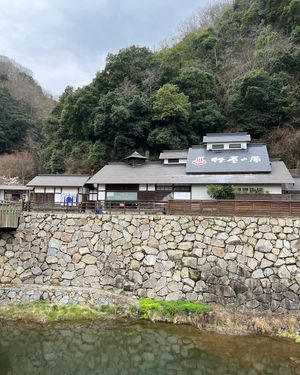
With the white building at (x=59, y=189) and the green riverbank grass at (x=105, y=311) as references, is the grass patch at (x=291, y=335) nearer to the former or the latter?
the green riverbank grass at (x=105, y=311)

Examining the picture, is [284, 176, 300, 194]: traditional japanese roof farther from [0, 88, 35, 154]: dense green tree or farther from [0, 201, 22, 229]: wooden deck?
[0, 88, 35, 154]: dense green tree

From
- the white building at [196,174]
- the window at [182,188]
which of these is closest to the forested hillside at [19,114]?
the white building at [196,174]

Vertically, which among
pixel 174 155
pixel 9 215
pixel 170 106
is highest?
pixel 170 106

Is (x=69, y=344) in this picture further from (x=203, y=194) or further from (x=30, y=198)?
(x=30, y=198)

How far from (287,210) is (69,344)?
440 inches

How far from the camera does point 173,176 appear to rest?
2270 cm

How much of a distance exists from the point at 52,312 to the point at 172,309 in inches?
207

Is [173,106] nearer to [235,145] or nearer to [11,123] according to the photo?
[235,145]

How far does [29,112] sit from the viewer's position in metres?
49.0

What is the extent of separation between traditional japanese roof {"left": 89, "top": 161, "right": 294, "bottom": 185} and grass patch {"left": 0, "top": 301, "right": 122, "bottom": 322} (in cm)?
983

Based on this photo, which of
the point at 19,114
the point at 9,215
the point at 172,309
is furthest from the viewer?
the point at 19,114

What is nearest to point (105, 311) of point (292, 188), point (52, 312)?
point (52, 312)

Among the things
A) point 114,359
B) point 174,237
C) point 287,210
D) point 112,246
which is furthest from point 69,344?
point 287,210

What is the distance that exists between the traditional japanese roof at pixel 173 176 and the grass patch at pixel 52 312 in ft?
32.3
